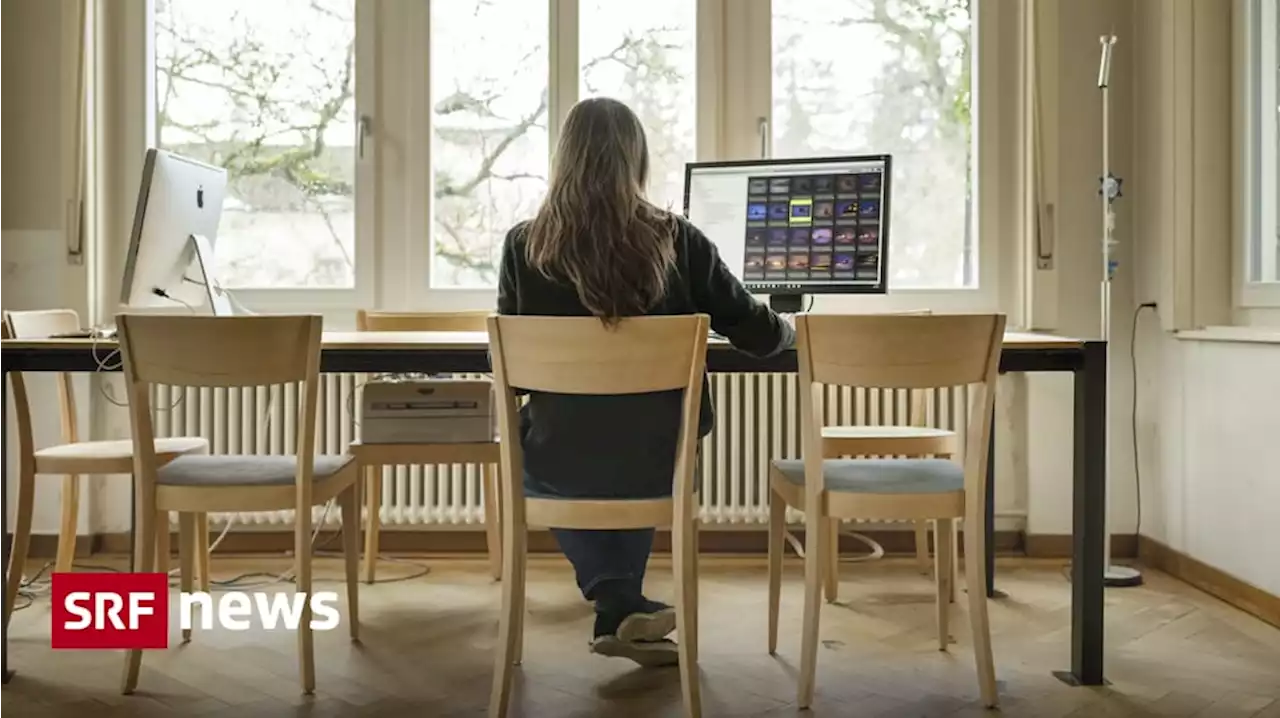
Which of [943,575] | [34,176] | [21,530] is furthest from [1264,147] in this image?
[34,176]

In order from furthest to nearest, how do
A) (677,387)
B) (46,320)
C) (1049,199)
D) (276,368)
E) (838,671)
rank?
(1049,199) < (46,320) < (838,671) < (276,368) < (677,387)

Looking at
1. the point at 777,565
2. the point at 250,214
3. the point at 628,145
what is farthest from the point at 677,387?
the point at 250,214

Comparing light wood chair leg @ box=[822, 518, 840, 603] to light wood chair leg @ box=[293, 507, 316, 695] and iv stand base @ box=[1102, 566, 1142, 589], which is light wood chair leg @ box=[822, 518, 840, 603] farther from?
light wood chair leg @ box=[293, 507, 316, 695]

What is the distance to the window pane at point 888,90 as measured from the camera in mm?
3328

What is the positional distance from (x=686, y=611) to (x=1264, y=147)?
2.16m

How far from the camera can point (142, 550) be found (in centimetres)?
192

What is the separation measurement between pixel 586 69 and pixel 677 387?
187 centimetres

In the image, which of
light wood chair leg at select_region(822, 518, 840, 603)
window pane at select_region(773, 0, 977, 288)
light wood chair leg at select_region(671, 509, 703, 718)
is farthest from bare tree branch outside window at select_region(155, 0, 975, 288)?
light wood chair leg at select_region(671, 509, 703, 718)

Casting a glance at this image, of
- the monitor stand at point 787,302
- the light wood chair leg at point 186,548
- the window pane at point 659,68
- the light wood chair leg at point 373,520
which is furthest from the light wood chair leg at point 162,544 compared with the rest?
the window pane at point 659,68

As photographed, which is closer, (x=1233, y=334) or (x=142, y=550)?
(x=142, y=550)

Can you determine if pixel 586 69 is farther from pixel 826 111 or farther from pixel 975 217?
pixel 975 217

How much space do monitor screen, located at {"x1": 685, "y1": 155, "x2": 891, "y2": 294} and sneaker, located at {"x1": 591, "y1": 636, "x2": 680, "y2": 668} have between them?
896 millimetres

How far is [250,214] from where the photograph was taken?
3361mm

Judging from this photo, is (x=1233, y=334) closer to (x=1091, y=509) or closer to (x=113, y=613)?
(x=1091, y=509)
